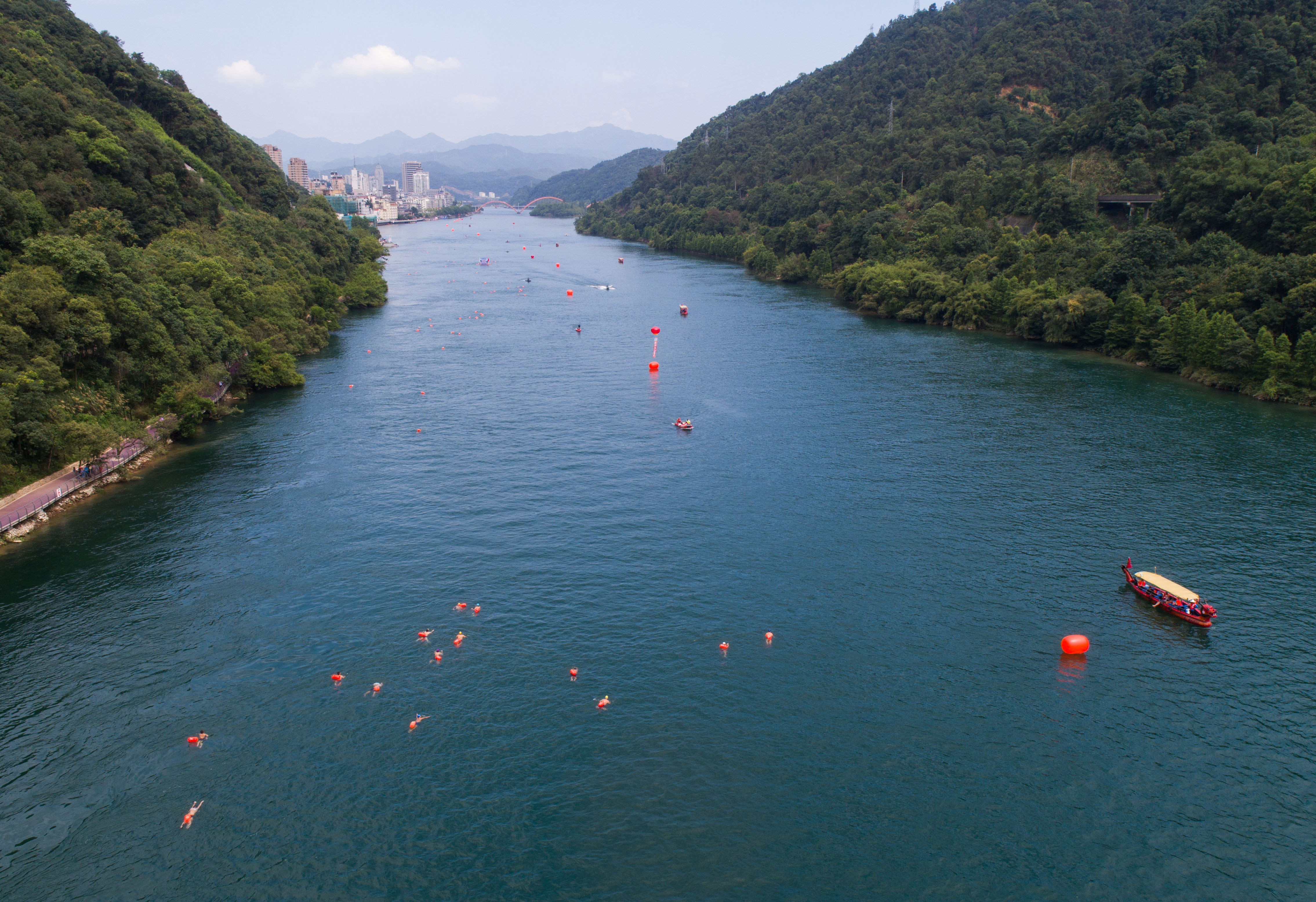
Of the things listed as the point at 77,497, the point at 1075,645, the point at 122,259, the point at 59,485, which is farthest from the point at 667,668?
the point at 122,259

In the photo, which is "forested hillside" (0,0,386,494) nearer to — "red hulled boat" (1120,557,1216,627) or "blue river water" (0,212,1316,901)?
"blue river water" (0,212,1316,901)

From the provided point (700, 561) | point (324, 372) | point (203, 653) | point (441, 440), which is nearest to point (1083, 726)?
point (700, 561)

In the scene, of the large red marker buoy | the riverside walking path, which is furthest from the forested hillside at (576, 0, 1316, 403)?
the riverside walking path

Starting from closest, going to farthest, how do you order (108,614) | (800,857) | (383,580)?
1. (800,857)
2. (108,614)
3. (383,580)

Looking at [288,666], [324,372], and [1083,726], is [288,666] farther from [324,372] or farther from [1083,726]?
[324,372]

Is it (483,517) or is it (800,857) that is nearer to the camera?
(800,857)

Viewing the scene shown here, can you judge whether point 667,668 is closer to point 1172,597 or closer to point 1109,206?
point 1172,597
